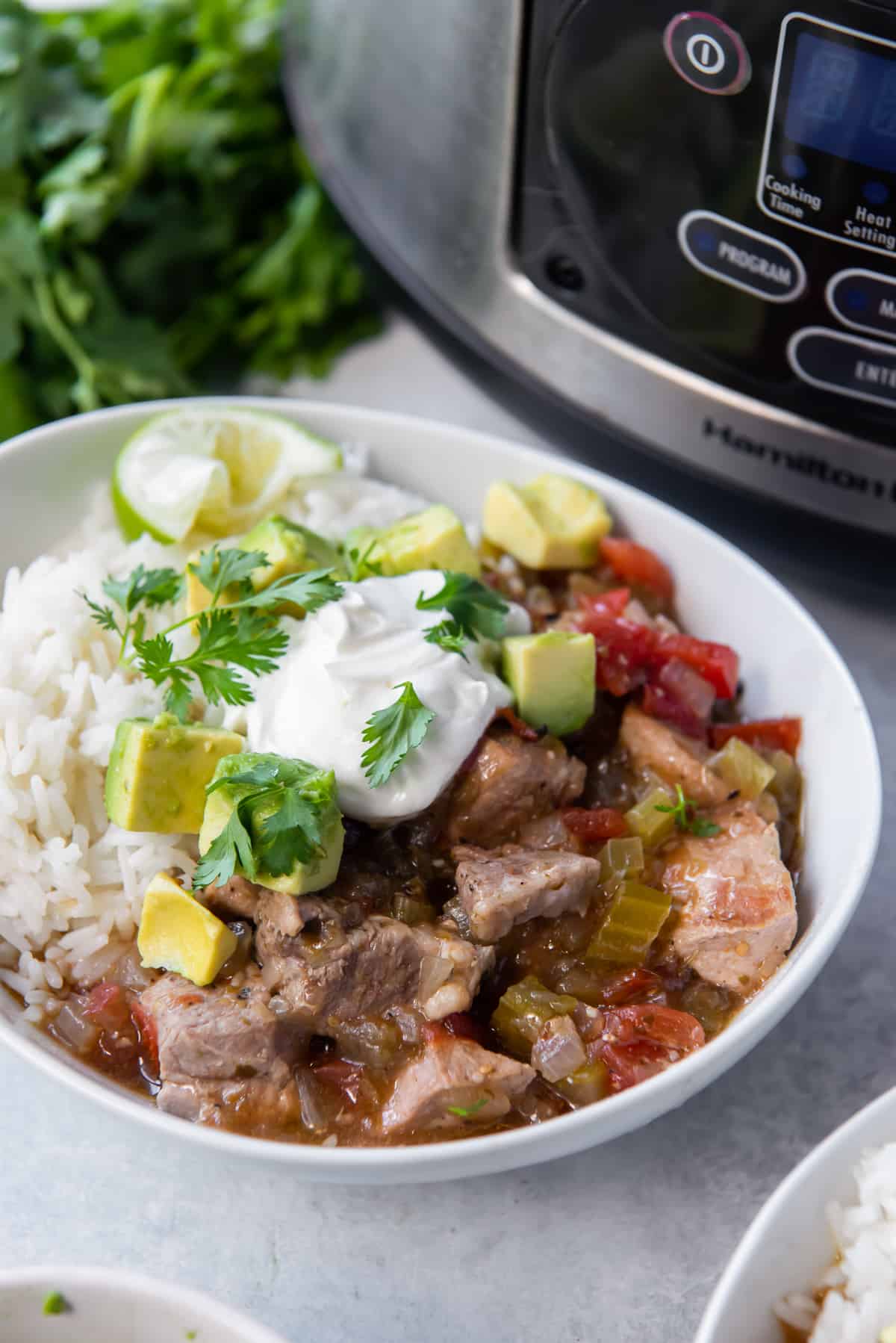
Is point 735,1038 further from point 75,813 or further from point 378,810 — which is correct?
point 75,813

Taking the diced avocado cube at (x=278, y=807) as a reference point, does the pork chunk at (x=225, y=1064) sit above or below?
below

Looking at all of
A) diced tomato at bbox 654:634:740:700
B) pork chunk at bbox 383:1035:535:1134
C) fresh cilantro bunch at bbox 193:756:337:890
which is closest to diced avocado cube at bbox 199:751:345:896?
fresh cilantro bunch at bbox 193:756:337:890

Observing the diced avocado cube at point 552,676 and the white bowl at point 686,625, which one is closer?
the white bowl at point 686,625

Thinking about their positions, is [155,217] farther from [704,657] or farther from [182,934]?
[182,934]

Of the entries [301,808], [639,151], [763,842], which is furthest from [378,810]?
[639,151]

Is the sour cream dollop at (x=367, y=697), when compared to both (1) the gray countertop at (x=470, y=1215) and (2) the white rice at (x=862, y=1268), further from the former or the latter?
(2) the white rice at (x=862, y=1268)

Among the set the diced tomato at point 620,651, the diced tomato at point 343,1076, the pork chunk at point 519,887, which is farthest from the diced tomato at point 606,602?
the diced tomato at point 343,1076
